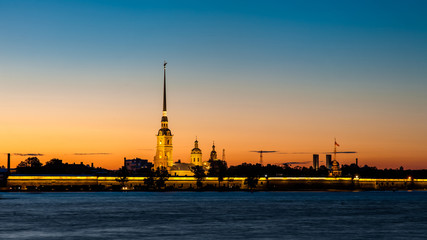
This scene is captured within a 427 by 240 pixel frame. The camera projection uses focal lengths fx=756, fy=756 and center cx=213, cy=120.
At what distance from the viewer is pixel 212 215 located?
317ft

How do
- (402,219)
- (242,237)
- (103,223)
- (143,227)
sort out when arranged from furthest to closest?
(402,219)
(103,223)
(143,227)
(242,237)

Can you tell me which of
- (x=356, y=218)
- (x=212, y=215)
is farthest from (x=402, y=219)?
(x=212, y=215)

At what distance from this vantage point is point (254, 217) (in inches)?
3620

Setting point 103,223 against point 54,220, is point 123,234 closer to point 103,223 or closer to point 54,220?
point 103,223

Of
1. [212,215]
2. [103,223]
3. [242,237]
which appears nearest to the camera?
[242,237]

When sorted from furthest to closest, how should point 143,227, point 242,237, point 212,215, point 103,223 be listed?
point 212,215, point 103,223, point 143,227, point 242,237

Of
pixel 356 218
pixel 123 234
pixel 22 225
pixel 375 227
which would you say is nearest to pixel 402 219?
pixel 356 218

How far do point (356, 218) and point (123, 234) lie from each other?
34.4 m

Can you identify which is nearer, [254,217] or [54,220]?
[54,220]

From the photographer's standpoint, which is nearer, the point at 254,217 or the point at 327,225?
the point at 327,225

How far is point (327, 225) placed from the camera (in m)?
79.0

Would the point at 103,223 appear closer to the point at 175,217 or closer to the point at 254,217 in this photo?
the point at 175,217

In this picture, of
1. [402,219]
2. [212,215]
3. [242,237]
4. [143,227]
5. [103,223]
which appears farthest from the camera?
[212,215]

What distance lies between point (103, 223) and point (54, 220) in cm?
745
